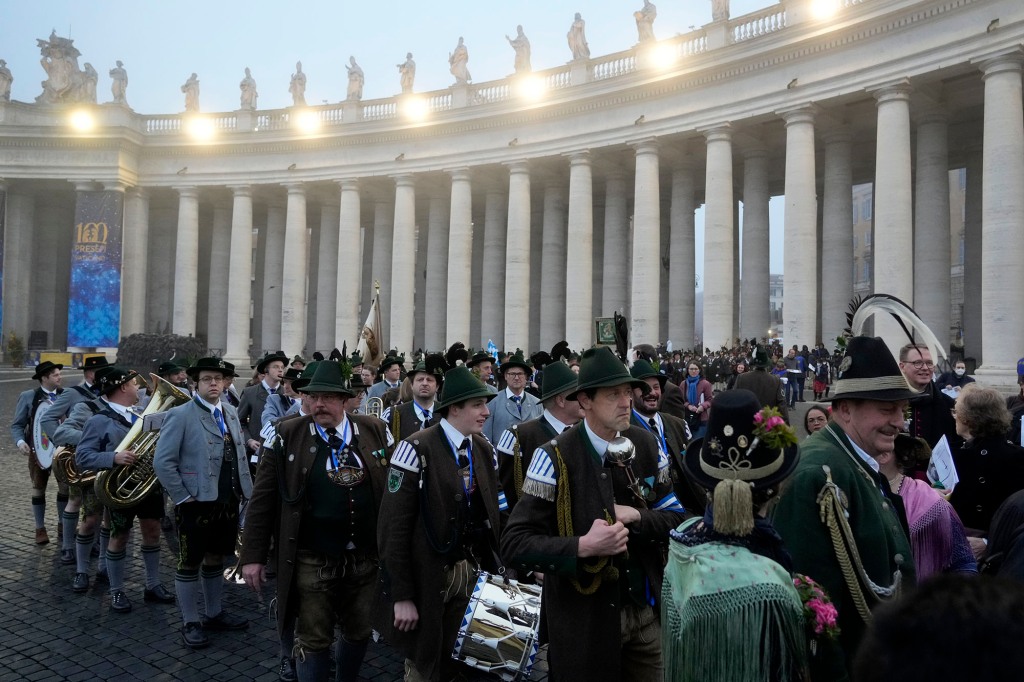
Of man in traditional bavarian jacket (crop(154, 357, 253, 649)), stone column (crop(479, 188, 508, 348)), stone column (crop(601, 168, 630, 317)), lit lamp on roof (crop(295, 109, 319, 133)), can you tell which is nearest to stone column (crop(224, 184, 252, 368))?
lit lamp on roof (crop(295, 109, 319, 133))

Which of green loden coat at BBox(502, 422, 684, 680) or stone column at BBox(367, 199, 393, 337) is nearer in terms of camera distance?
green loden coat at BBox(502, 422, 684, 680)

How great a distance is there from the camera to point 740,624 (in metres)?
2.33

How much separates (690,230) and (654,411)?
28952 mm

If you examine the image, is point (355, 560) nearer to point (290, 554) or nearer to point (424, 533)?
point (290, 554)

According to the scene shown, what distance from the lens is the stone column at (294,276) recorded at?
39.5 m

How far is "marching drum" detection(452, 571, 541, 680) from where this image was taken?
4.16 metres

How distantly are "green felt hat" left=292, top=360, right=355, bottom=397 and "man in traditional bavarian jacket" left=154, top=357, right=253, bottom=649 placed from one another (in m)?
2.11

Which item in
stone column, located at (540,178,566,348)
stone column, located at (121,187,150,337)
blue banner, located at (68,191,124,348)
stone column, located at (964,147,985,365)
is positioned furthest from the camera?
stone column, located at (121,187,150,337)

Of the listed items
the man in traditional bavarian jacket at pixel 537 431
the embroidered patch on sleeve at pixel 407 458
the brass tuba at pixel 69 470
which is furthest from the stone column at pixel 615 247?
the embroidered patch on sleeve at pixel 407 458

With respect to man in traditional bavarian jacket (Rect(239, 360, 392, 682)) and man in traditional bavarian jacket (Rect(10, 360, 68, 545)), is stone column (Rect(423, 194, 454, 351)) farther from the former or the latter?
man in traditional bavarian jacket (Rect(239, 360, 392, 682))

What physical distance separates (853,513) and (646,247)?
27.9m

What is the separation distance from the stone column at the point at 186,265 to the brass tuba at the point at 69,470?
3413 centimetres

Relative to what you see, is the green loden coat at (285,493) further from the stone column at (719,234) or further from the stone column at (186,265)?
the stone column at (186,265)

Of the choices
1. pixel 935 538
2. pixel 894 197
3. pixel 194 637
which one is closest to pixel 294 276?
pixel 894 197
